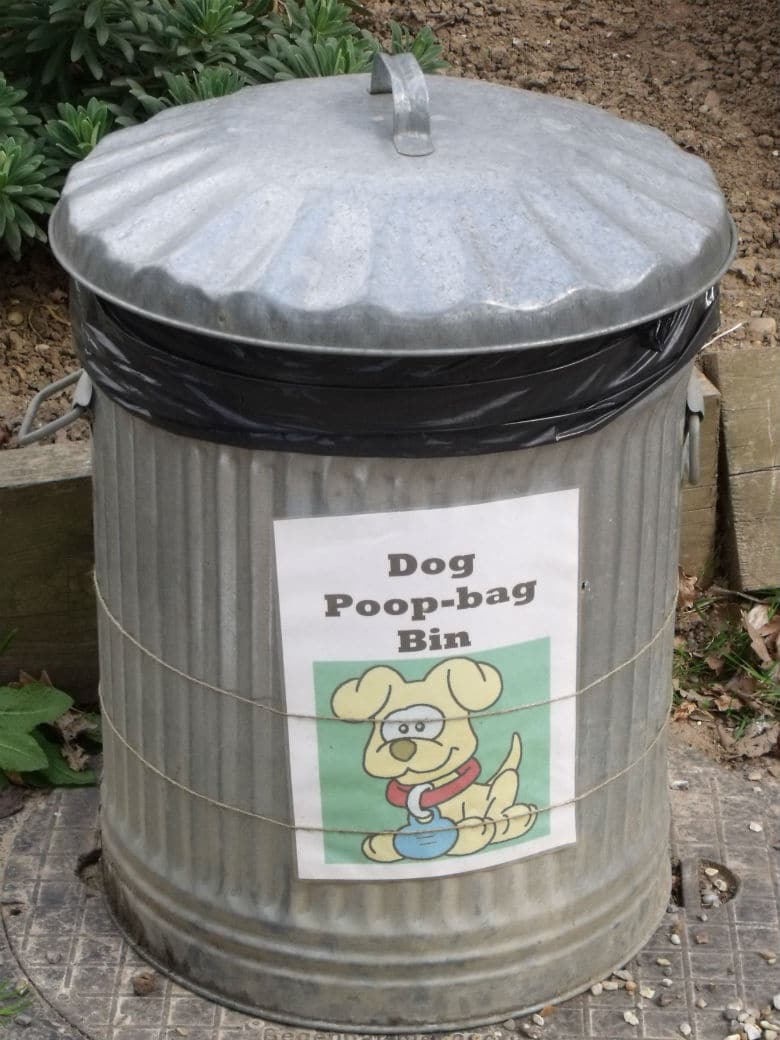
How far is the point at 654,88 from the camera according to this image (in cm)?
509

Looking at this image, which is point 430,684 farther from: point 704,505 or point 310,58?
point 310,58

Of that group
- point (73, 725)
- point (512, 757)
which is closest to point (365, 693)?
point (512, 757)

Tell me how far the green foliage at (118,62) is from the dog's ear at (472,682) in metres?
1.92

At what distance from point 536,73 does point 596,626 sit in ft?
9.10

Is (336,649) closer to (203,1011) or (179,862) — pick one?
(179,862)

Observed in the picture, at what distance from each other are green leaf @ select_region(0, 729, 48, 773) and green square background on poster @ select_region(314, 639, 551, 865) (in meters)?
0.88

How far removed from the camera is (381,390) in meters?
2.42

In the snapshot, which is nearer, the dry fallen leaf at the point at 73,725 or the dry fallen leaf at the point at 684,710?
the dry fallen leaf at the point at 73,725

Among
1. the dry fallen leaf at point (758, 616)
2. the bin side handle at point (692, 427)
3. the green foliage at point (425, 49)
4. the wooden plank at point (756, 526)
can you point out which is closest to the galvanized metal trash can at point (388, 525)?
the bin side handle at point (692, 427)

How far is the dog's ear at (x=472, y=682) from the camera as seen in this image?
2.68m

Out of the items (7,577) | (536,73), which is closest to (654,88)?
(536,73)

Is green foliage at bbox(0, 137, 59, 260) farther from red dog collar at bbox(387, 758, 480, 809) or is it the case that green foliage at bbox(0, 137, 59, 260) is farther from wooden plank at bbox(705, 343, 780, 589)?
red dog collar at bbox(387, 758, 480, 809)

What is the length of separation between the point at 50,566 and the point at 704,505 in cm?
169

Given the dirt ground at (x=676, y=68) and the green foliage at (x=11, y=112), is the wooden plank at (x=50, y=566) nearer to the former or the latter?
the green foliage at (x=11, y=112)
